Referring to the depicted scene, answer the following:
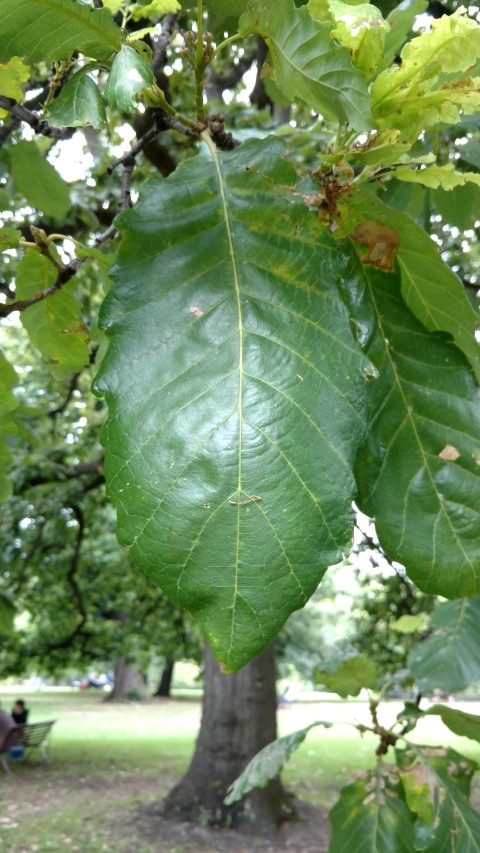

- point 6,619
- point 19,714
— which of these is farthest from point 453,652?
point 19,714

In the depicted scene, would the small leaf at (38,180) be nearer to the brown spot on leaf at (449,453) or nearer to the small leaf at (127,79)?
the small leaf at (127,79)

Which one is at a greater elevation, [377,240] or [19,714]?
[377,240]

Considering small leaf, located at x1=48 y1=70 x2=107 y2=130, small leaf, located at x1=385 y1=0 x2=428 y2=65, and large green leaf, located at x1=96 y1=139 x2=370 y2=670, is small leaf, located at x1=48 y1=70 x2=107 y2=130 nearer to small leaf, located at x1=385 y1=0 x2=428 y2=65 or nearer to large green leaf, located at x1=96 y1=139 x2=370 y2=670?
large green leaf, located at x1=96 y1=139 x2=370 y2=670

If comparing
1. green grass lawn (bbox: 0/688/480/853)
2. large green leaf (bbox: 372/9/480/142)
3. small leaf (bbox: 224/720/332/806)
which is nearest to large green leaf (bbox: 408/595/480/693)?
green grass lawn (bbox: 0/688/480/853)

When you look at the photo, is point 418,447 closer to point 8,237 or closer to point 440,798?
point 8,237

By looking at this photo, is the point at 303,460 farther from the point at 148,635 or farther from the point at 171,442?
the point at 148,635

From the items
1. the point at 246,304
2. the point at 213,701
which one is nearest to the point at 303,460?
the point at 246,304
